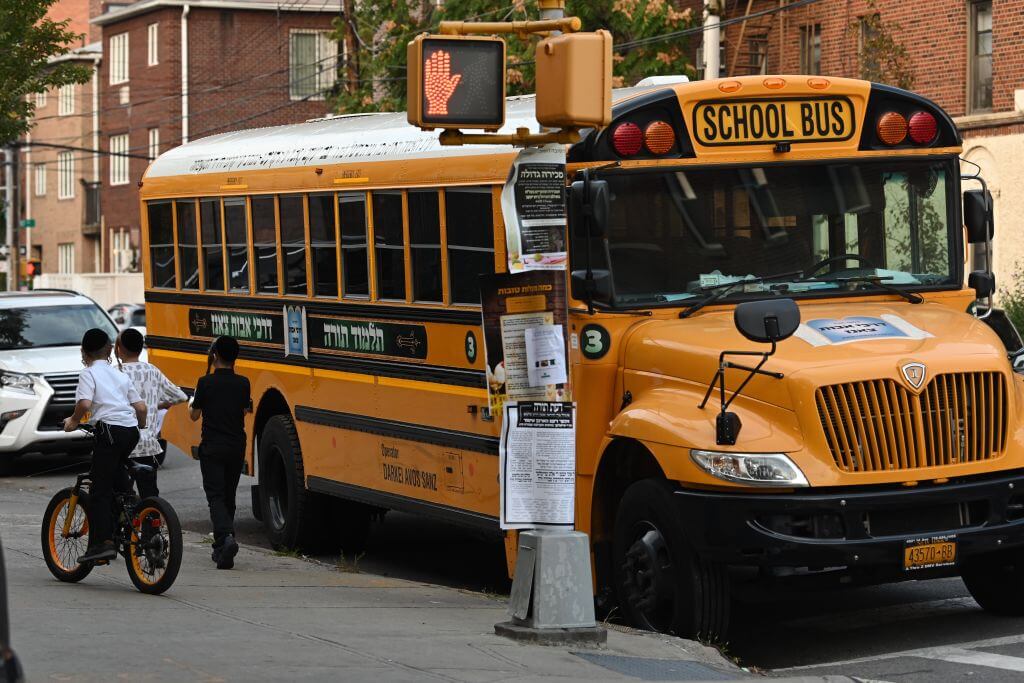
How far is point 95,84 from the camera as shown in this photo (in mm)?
62625

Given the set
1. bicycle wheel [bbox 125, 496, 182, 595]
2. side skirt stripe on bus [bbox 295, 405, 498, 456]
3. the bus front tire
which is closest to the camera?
the bus front tire

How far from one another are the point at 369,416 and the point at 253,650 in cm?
357

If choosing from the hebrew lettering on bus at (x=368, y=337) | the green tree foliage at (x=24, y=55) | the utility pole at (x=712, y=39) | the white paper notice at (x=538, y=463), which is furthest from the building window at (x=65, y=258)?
the white paper notice at (x=538, y=463)

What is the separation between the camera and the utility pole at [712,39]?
2512cm

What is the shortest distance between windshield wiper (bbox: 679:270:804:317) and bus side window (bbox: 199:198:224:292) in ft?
17.6

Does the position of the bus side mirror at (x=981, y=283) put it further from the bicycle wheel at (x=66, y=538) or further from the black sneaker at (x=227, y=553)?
the bicycle wheel at (x=66, y=538)

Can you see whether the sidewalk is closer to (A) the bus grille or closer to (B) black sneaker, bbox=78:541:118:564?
(B) black sneaker, bbox=78:541:118:564

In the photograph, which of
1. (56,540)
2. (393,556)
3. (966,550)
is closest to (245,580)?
(56,540)

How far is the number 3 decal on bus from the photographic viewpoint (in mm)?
9438

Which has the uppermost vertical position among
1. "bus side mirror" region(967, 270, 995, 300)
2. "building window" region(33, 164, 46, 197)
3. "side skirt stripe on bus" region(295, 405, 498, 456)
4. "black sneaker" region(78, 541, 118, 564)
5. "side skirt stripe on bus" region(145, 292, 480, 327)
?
"building window" region(33, 164, 46, 197)

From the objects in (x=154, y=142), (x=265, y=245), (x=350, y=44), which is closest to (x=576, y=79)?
(x=265, y=245)

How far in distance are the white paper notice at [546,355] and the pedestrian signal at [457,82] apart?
3.31 feet

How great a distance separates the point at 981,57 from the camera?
81.3ft

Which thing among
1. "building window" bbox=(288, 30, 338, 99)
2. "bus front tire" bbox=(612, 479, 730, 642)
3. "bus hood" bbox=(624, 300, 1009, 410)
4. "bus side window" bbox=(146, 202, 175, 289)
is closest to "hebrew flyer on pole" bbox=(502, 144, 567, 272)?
"bus hood" bbox=(624, 300, 1009, 410)
